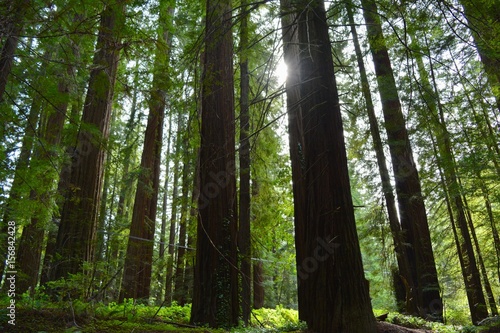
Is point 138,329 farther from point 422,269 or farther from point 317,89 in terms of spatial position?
point 422,269

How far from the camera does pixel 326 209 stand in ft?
11.0

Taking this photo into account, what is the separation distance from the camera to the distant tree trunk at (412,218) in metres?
7.80

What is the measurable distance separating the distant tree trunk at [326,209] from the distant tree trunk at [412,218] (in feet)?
13.4

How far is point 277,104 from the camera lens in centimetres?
952

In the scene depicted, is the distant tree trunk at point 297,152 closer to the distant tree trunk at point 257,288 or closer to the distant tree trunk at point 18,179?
the distant tree trunk at point 18,179

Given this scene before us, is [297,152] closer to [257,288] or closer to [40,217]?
[40,217]

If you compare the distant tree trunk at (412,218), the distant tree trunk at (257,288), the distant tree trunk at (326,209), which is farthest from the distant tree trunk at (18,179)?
the distant tree trunk at (257,288)

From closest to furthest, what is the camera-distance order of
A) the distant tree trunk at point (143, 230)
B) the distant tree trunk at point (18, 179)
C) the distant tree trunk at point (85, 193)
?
the distant tree trunk at point (18, 179), the distant tree trunk at point (85, 193), the distant tree trunk at point (143, 230)

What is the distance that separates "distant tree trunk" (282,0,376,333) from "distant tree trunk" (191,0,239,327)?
1285 millimetres

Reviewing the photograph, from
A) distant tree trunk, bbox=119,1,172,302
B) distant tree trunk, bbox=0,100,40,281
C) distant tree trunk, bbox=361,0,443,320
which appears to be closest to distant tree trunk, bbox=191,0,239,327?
distant tree trunk, bbox=0,100,40,281

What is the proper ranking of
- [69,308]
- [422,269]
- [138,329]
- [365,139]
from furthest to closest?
[365,139] < [422,269] < [69,308] < [138,329]

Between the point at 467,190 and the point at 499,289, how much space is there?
1223cm

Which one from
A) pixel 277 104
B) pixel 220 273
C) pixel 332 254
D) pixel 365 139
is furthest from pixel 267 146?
pixel 332 254

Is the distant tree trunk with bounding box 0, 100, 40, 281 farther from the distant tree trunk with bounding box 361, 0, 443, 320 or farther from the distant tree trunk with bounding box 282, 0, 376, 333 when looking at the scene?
the distant tree trunk with bounding box 361, 0, 443, 320
